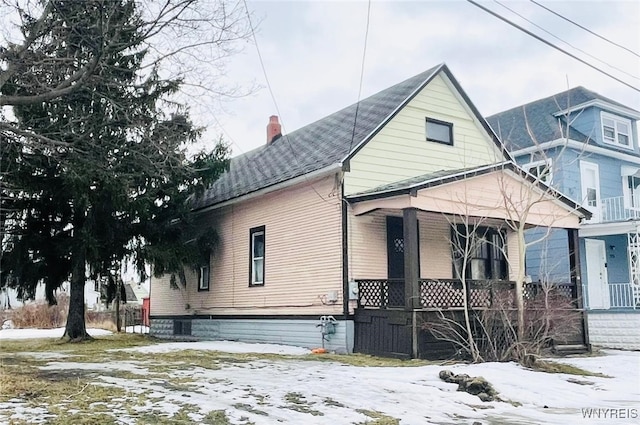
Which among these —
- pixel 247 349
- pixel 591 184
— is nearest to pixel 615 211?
pixel 591 184

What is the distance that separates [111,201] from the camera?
14.9m

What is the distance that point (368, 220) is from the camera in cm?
1326

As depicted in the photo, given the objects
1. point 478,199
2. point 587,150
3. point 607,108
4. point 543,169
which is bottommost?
point 478,199

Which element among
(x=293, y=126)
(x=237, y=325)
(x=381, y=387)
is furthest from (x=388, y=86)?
(x=381, y=387)

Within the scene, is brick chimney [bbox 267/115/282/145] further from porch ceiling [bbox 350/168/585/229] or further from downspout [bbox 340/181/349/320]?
porch ceiling [bbox 350/168/585/229]

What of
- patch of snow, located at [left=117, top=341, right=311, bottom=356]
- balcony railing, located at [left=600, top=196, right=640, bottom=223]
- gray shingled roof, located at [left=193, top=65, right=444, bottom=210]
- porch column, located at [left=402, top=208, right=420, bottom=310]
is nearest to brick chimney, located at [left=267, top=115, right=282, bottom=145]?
gray shingled roof, located at [left=193, top=65, right=444, bottom=210]

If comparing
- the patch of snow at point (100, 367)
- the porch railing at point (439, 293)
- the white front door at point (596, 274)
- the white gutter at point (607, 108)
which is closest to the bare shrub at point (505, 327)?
the porch railing at point (439, 293)

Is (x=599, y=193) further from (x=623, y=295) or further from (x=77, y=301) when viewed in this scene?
(x=77, y=301)

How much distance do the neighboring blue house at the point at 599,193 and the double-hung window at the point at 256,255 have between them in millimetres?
7583

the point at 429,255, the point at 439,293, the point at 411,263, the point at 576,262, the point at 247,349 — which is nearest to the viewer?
the point at 411,263

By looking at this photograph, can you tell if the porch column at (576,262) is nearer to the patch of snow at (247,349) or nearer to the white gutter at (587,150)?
the white gutter at (587,150)

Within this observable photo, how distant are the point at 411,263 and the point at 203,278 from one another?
9223mm

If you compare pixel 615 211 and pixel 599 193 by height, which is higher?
pixel 599 193

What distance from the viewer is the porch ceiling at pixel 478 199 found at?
11.5 m
